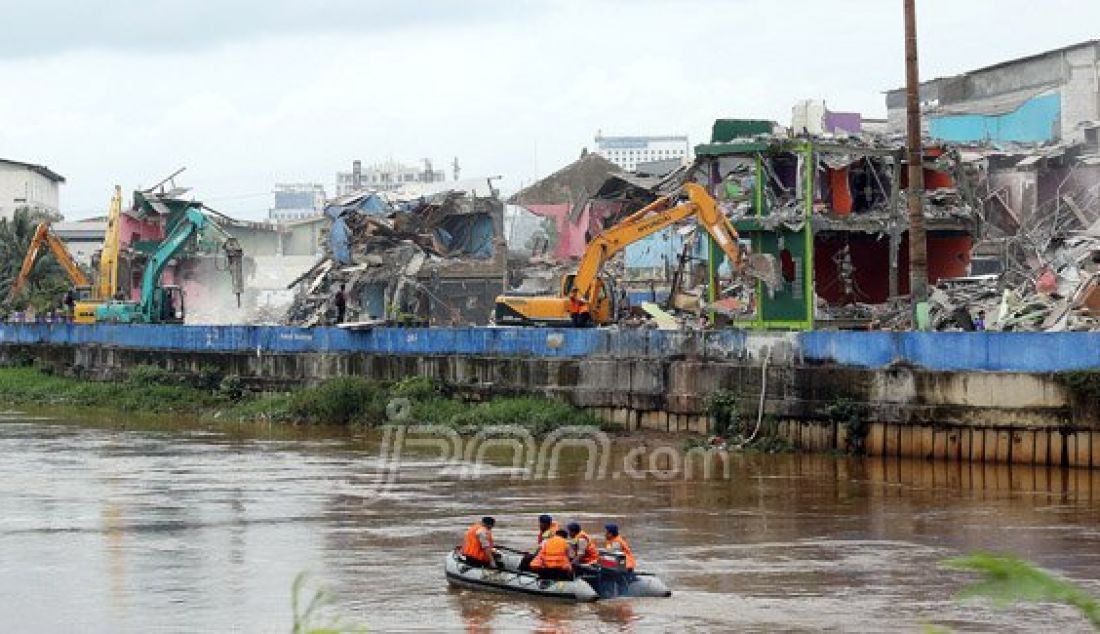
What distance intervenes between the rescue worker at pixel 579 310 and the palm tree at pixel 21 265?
4754 centimetres

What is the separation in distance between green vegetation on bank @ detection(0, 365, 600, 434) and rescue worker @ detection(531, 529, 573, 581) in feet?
72.4

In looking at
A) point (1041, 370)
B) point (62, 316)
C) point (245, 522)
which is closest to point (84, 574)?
point (245, 522)

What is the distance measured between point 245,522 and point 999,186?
3072cm

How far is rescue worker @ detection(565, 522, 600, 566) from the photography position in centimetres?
2361

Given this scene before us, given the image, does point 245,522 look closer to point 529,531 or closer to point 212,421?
point 529,531

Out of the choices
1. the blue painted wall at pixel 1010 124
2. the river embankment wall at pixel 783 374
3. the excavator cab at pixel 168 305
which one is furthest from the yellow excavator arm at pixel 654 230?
the excavator cab at pixel 168 305

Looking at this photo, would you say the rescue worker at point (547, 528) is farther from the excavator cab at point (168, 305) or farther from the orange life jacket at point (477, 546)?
the excavator cab at point (168, 305)

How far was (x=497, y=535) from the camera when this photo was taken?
29.9m

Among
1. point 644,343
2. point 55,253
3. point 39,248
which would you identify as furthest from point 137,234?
point 644,343

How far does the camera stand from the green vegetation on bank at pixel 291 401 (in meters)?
47.2

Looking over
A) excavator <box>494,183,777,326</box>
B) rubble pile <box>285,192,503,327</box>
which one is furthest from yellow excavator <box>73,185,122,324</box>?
excavator <box>494,183,777,326</box>

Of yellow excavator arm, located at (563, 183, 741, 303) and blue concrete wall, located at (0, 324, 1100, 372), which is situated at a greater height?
yellow excavator arm, located at (563, 183, 741, 303)

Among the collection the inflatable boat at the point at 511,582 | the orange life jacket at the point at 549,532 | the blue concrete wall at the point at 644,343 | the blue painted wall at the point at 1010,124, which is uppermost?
the blue painted wall at the point at 1010,124

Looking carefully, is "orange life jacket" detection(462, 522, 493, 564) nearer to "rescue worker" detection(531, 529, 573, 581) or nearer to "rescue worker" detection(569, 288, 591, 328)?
"rescue worker" detection(531, 529, 573, 581)
